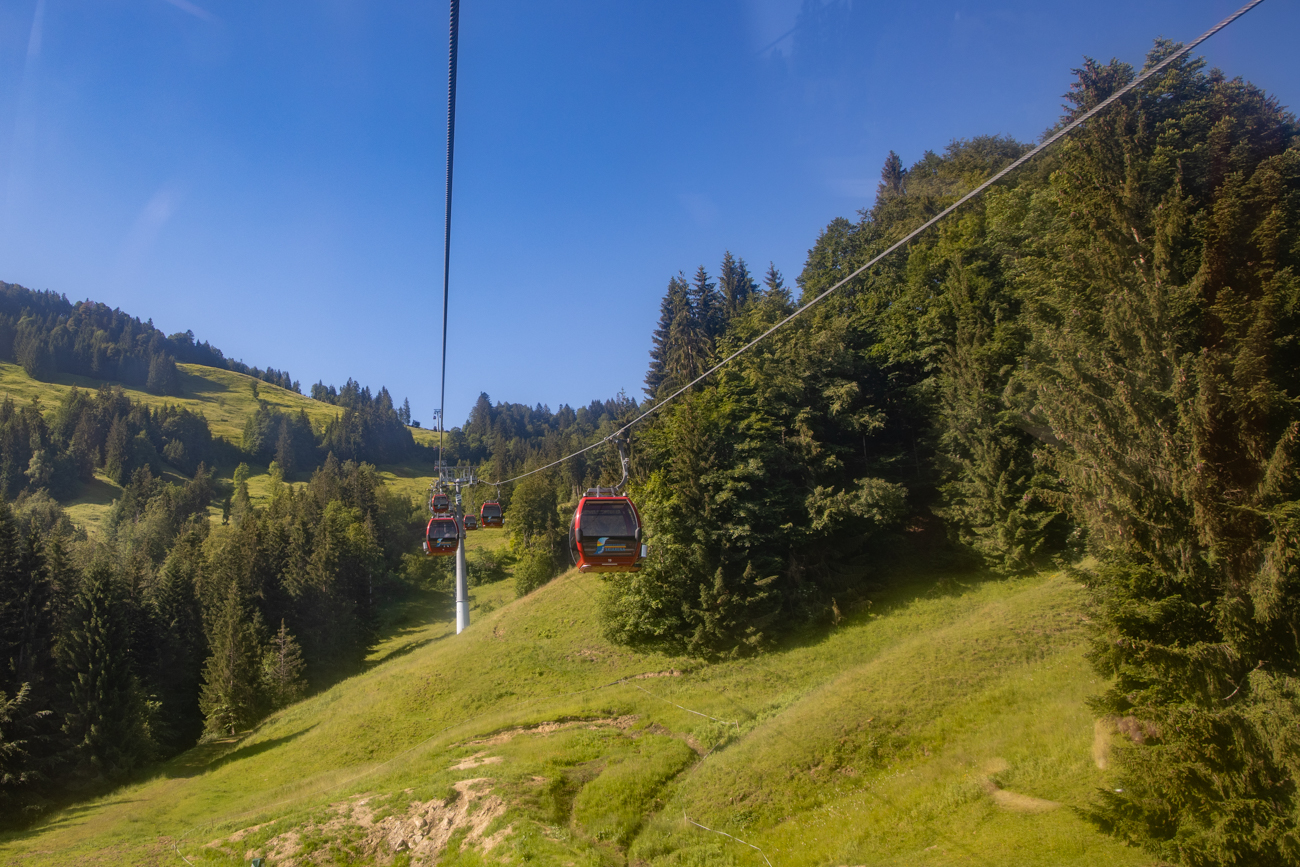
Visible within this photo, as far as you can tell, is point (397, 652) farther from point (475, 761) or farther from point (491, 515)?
point (475, 761)

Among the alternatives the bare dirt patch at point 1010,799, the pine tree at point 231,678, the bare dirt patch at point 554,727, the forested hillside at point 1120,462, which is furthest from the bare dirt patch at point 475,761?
the pine tree at point 231,678

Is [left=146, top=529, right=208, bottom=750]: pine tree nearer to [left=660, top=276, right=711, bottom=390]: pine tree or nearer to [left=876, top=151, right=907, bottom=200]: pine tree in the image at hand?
[left=660, top=276, right=711, bottom=390]: pine tree

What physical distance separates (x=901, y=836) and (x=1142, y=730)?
239 inches

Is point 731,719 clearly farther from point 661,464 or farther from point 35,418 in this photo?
point 35,418

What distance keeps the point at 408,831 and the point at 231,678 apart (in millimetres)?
34127

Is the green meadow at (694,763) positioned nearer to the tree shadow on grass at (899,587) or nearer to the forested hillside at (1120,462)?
the tree shadow on grass at (899,587)

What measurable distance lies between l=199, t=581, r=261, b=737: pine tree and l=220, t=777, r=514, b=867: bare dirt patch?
28.1 metres

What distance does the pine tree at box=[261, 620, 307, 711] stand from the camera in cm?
4759

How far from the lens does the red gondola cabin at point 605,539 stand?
16.9 m

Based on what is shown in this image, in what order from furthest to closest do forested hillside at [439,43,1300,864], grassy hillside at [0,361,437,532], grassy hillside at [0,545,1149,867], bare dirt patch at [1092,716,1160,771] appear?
grassy hillside at [0,361,437,532], grassy hillside at [0,545,1149,867], bare dirt patch at [1092,716,1160,771], forested hillside at [439,43,1300,864]

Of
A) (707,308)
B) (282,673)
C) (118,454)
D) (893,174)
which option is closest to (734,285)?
(707,308)

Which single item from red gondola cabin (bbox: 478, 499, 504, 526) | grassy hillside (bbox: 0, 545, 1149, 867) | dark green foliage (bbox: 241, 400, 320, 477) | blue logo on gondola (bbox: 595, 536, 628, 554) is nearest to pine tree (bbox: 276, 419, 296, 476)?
dark green foliage (bbox: 241, 400, 320, 477)

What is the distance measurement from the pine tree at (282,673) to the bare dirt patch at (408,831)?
100ft

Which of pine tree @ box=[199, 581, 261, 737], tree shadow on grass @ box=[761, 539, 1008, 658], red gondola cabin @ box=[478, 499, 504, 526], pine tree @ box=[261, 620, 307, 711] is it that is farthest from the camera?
pine tree @ box=[261, 620, 307, 711]
